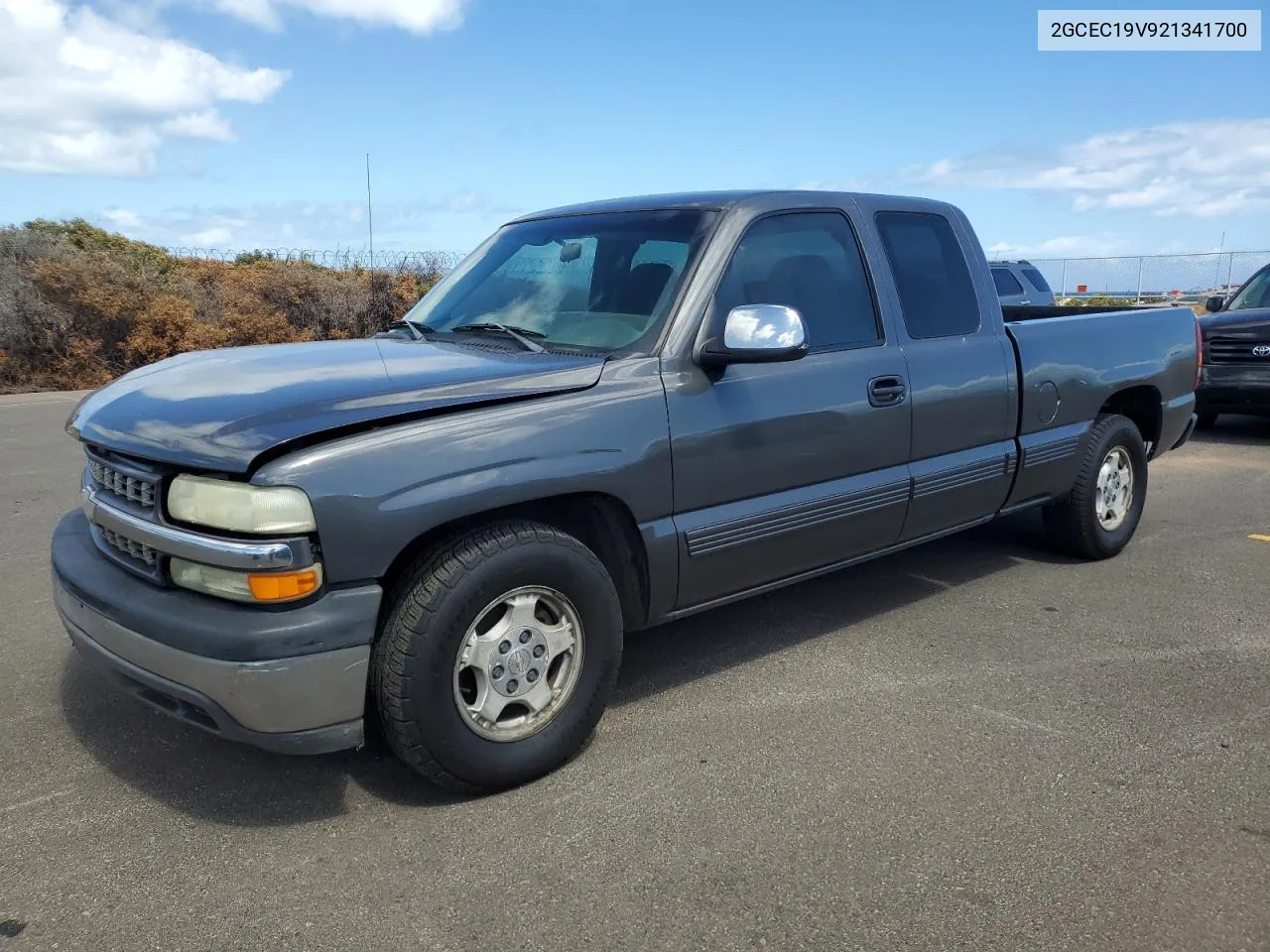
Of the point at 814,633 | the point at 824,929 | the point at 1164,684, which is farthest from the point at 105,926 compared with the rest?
the point at 1164,684

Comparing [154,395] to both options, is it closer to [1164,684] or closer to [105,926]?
[105,926]

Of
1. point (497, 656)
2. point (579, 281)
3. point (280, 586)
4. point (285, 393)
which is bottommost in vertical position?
point (497, 656)

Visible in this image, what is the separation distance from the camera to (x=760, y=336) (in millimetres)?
3449

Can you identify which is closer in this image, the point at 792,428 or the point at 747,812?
the point at 747,812

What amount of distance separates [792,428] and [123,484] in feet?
7.40

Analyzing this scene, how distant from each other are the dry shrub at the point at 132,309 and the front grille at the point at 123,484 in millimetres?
11375

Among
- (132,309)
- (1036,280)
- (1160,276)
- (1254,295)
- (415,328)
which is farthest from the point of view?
(1160,276)

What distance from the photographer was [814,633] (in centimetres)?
455

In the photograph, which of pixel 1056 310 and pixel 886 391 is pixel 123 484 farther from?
pixel 1056 310

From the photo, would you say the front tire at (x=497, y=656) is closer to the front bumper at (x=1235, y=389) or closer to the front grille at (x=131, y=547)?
the front grille at (x=131, y=547)

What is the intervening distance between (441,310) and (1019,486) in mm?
2892

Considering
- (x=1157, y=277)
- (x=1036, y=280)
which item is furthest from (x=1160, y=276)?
(x=1036, y=280)

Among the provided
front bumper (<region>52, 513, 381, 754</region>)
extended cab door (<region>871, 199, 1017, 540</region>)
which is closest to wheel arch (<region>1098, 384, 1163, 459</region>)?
extended cab door (<region>871, 199, 1017, 540</region>)

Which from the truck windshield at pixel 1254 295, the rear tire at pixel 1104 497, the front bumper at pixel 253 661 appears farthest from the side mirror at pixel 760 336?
the truck windshield at pixel 1254 295
